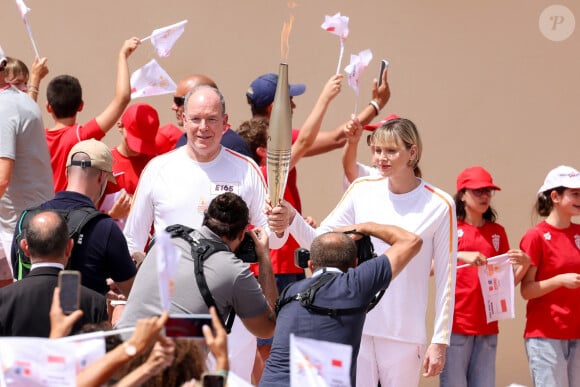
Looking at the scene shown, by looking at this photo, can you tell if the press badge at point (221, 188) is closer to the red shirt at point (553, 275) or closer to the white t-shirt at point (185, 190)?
the white t-shirt at point (185, 190)

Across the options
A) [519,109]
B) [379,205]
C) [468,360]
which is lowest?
[468,360]

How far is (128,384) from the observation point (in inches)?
121

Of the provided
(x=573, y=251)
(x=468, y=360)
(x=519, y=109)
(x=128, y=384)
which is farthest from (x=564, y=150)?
(x=128, y=384)

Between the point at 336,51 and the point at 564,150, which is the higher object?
the point at 336,51

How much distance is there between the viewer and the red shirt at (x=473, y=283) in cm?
635

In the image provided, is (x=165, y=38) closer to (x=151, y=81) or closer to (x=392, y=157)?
(x=151, y=81)

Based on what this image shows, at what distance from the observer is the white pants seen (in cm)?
497

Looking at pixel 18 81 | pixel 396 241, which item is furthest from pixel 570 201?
pixel 18 81

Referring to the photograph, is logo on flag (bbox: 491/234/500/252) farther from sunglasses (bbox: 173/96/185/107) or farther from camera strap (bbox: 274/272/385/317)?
camera strap (bbox: 274/272/385/317)

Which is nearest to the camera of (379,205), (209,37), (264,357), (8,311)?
(8,311)

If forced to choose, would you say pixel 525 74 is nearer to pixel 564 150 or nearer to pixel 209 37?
pixel 564 150

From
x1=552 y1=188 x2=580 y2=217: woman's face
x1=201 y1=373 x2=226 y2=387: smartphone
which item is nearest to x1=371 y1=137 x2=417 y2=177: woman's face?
x1=552 y1=188 x2=580 y2=217: woman's face

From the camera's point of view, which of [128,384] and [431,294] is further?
[431,294]

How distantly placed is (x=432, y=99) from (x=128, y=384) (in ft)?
17.2
